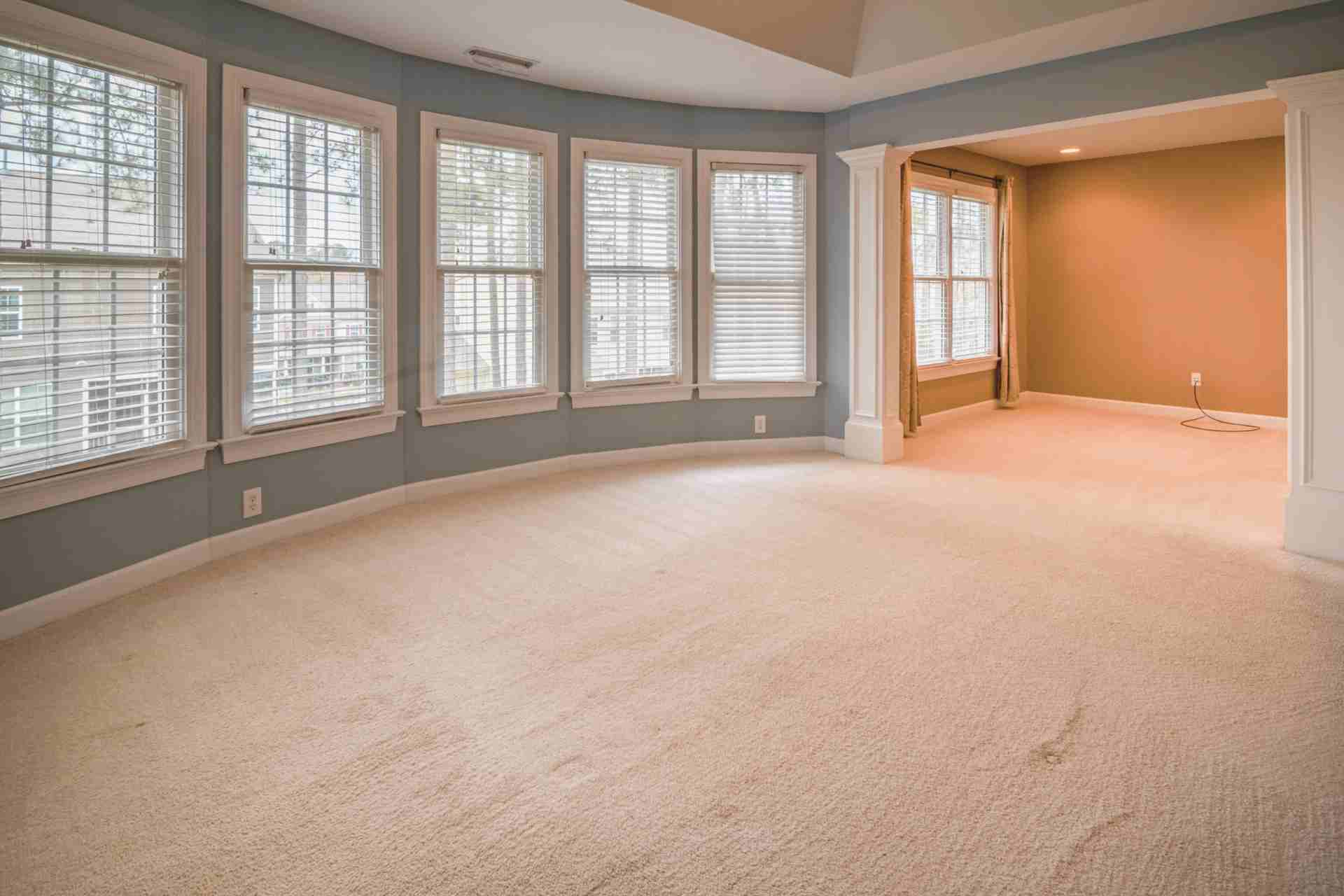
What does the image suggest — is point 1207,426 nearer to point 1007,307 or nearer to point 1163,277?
point 1163,277

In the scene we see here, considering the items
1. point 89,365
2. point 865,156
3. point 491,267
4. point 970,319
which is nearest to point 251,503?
point 89,365

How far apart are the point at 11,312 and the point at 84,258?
13.5 inches

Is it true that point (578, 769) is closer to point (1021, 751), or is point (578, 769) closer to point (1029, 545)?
point (1021, 751)

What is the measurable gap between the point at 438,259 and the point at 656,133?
1895mm

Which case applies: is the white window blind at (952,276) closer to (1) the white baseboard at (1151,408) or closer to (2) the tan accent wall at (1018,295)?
(2) the tan accent wall at (1018,295)

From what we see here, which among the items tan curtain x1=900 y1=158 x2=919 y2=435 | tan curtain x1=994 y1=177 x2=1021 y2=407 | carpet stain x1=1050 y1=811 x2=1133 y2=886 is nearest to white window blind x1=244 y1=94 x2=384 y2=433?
carpet stain x1=1050 y1=811 x2=1133 y2=886

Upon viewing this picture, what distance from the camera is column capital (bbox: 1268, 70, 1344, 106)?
3.64 metres

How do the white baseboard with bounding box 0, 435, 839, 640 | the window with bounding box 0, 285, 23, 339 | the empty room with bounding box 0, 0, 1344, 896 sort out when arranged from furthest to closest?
the white baseboard with bounding box 0, 435, 839, 640
the window with bounding box 0, 285, 23, 339
the empty room with bounding box 0, 0, 1344, 896

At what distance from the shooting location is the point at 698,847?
5.94 feet

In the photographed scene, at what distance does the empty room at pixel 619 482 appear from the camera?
1.94 meters

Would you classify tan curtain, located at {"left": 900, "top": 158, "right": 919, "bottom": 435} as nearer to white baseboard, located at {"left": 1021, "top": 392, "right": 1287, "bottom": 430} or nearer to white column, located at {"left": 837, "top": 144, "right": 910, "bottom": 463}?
white column, located at {"left": 837, "top": 144, "right": 910, "bottom": 463}

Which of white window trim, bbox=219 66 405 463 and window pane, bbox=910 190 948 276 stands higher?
window pane, bbox=910 190 948 276

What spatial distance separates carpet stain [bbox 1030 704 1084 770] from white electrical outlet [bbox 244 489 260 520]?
3.52 m

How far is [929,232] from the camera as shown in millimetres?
7652
